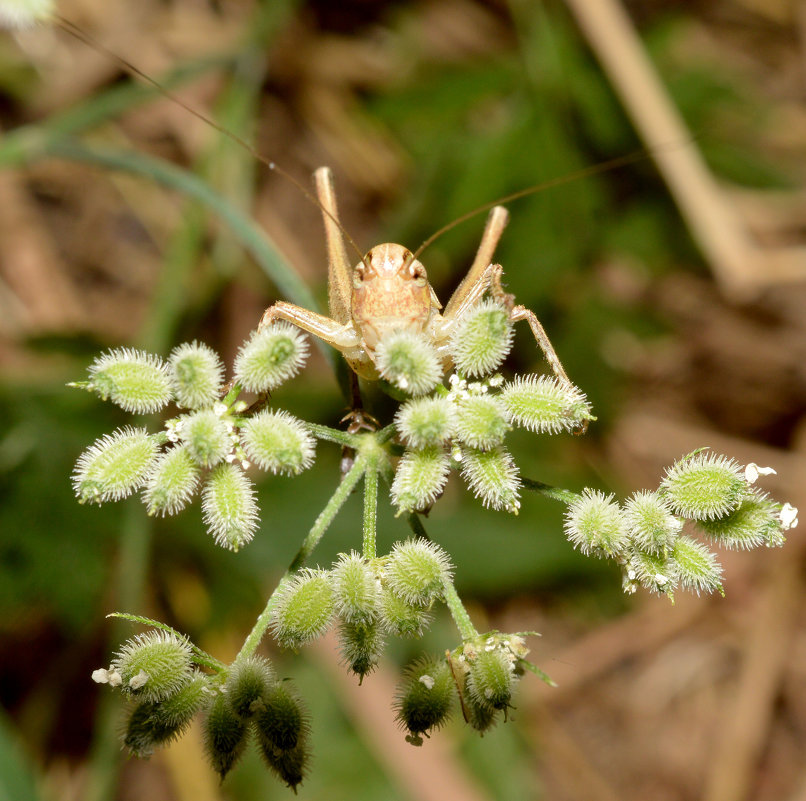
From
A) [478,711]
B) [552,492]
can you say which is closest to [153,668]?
[478,711]

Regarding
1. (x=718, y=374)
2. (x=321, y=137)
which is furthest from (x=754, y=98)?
(x=321, y=137)

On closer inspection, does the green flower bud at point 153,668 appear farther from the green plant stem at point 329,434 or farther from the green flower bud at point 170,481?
the green plant stem at point 329,434

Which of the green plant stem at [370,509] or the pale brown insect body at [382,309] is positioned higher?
the pale brown insect body at [382,309]

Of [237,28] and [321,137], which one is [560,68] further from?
[237,28]

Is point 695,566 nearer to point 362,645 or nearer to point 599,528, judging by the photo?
point 599,528

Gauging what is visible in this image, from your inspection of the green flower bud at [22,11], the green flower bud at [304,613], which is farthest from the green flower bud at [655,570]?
the green flower bud at [22,11]

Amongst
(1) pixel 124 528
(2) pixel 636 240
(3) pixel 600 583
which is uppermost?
(2) pixel 636 240
